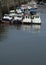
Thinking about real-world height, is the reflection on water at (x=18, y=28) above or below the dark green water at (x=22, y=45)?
above

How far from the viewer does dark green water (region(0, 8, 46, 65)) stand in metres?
16.6

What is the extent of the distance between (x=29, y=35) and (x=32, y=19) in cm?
650

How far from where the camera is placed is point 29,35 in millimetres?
23656

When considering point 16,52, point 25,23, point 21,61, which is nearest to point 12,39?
point 16,52

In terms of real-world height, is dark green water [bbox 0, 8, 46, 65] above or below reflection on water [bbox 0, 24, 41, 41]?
below

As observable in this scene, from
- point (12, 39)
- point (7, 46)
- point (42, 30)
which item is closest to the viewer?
point (7, 46)

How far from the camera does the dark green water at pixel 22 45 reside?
16594 mm

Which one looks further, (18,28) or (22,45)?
(18,28)

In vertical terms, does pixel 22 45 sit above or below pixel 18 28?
below

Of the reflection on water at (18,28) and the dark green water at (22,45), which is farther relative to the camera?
the reflection on water at (18,28)

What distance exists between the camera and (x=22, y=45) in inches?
788

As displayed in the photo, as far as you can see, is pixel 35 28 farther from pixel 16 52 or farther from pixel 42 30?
pixel 16 52

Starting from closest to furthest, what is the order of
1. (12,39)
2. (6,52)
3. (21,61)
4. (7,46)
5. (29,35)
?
(21,61) < (6,52) < (7,46) < (12,39) < (29,35)

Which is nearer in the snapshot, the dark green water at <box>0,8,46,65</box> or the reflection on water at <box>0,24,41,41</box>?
the dark green water at <box>0,8,46,65</box>
